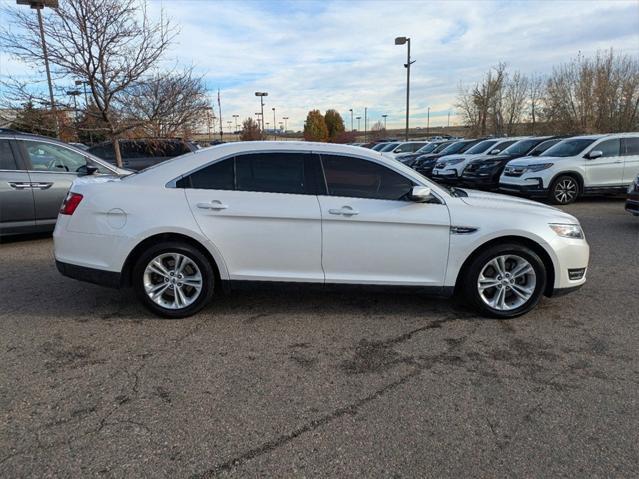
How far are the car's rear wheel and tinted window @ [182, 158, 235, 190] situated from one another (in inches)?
378

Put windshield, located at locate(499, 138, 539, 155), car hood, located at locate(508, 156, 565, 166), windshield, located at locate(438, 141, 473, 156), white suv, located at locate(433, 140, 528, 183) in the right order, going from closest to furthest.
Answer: car hood, located at locate(508, 156, 565, 166)
windshield, located at locate(499, 138, 539, 155)
white suv, located at locate(433, 140, 528, 183)
windshield, located at locate(438, 141, 473, 156)

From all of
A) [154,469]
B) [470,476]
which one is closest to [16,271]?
[154,469]

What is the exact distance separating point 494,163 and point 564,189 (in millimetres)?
2607

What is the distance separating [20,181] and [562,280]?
24.2 ft

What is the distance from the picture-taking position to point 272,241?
13.2 feet

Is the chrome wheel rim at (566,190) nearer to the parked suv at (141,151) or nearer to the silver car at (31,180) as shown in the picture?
the parked suv at (141,151)

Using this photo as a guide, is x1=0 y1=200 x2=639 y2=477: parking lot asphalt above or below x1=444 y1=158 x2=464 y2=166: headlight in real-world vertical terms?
below

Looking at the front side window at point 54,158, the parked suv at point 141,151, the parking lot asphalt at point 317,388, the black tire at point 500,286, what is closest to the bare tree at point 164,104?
the parked suv at point 141,151

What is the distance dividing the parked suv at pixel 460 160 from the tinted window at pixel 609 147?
386cm

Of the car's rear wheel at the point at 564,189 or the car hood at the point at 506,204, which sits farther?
the car's rear wheel at the point at 564,189

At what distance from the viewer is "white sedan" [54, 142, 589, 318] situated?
4012 mm

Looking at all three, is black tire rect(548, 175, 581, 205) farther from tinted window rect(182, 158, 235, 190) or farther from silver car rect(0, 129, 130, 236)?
silver car rect(0, 129, 130, 236)

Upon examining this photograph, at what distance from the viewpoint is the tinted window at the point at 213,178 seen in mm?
4086

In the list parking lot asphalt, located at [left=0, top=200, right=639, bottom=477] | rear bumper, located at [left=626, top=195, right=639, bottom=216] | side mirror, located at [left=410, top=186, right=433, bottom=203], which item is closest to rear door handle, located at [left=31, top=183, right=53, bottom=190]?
parking lot asphalt, located at [left=0, top=200, right=639, bottom=477]
